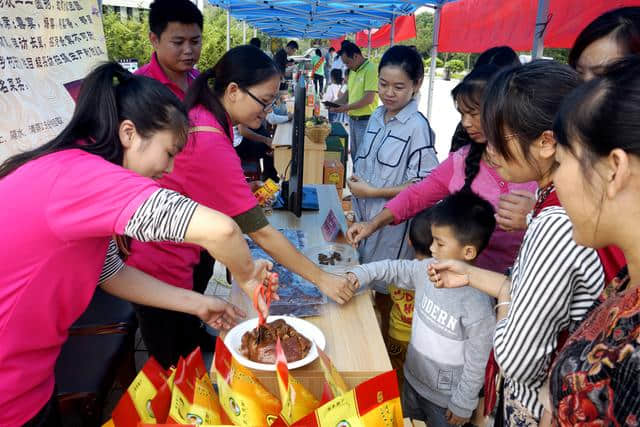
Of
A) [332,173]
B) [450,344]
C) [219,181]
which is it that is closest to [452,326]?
[450,344]

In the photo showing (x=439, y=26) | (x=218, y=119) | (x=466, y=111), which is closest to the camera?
(x=218, y=119)

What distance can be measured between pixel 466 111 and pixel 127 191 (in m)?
1.41

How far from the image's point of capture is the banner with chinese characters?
2.03 m

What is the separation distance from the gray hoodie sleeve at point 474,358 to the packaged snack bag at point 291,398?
28.9 inches

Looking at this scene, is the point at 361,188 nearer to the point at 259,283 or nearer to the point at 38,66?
the point at 259,283

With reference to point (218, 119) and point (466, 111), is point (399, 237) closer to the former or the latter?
point (466, 111)

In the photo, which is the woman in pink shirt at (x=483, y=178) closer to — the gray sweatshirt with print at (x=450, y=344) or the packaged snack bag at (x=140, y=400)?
the gray sweatshirt with print at (x=450, y=344)

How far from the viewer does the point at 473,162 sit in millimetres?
1992

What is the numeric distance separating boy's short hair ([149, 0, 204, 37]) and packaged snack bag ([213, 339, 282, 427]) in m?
2.42

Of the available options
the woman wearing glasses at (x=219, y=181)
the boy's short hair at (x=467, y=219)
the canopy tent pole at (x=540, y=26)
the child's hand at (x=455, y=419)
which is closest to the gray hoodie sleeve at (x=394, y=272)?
the woman wearing glasses at (x=219, y=181)

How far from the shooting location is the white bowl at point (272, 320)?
53.0 inches

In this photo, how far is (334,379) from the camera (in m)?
1.14

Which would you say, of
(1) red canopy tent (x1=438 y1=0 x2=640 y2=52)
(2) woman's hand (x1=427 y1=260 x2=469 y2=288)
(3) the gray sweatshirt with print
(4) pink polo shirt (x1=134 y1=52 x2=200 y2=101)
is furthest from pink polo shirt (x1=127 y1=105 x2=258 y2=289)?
(1) red canopy tent (x1=438 y1=0 x2=640 y2=52)

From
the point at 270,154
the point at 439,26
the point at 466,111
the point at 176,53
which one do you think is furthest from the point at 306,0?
the point at 466,111
